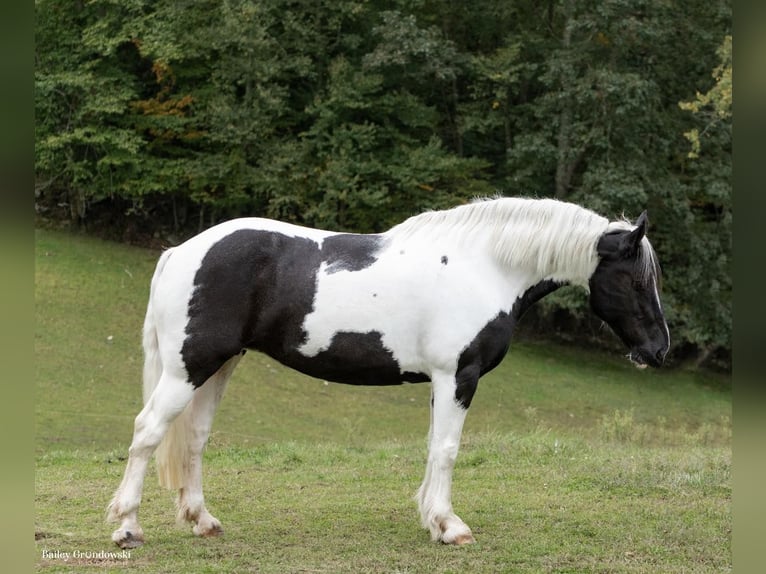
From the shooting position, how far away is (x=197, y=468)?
527 centimetres

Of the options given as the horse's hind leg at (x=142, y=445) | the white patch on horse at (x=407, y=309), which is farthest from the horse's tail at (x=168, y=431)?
the white patch on horse at (x=407, y=309)

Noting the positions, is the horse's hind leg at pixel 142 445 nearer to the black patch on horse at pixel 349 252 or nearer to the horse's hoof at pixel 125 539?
the horse's hoof at pixel 125 539

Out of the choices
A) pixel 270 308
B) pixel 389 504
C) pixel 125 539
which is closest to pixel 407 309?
pixel 270 308

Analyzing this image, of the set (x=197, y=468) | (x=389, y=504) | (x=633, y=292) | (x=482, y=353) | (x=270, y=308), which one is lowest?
(x=389, y=504)

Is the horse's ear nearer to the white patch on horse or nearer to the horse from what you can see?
the horse

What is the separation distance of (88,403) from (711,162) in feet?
52.7

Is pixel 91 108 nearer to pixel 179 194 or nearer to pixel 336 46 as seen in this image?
pixel 179 194

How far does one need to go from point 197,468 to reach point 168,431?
302mm

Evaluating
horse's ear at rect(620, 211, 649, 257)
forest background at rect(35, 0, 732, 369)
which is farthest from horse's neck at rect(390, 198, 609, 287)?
forest background at rect(35, 0, 732, 369)

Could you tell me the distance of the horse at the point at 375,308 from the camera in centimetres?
493

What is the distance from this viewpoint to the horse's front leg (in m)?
5.07

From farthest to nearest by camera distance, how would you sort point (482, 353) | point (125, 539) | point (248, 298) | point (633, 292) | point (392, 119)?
point (392, 119) < point (633, 292) < point (482, 353) < point (248, 298) < point (125, 539)

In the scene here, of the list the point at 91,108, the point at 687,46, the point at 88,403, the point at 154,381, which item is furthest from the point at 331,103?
the point at 154,381

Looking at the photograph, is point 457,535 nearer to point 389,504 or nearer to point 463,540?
point 463,540
